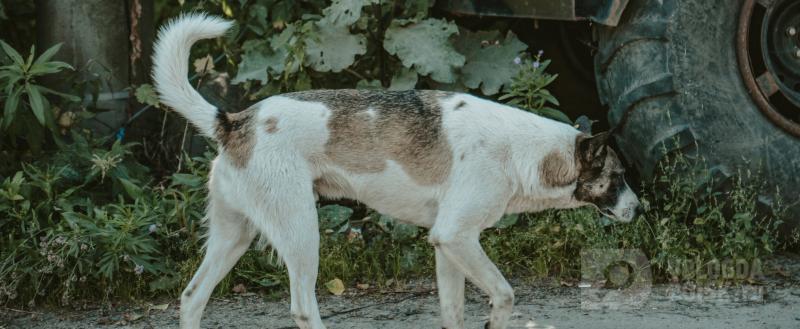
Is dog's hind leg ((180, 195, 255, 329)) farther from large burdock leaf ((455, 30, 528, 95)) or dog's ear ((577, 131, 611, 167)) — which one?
large burdock leaf ((455, 30, 528, 95))

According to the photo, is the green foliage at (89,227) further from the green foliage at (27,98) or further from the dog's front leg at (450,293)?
the dog's front leg at (450,293)

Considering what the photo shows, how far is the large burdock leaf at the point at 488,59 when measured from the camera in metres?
5.68

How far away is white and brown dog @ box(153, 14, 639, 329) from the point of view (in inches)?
167

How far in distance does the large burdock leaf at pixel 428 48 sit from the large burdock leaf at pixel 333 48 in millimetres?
153

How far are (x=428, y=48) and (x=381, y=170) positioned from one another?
4.52 ft

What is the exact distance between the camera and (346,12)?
18.3ft

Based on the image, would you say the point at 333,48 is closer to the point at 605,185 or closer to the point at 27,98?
the point at 27,98

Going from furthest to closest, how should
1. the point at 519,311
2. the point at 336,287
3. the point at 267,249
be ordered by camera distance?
the point at 267,249, the point at 336,287, the point at 519,311

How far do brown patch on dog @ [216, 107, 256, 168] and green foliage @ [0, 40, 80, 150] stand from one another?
4.28 ft

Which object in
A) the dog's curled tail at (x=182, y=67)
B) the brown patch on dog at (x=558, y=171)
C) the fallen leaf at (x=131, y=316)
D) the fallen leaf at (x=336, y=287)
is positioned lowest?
the fallen leaf at (x=131, y=316)

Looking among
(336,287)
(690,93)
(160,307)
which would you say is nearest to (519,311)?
(336,287)

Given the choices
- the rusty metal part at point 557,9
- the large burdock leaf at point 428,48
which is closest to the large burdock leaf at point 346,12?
the large burdock leaf at point 428,48

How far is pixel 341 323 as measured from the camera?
4.82m

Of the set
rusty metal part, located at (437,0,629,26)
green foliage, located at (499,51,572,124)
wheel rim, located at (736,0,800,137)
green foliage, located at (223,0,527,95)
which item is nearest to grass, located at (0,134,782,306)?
wheel rim, located at (736,0,800,137)
